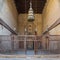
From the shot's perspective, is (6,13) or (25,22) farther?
(25,22)

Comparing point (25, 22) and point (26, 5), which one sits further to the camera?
point (25, 22)

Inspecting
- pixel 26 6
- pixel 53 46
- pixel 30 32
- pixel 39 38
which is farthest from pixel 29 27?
pixel 39 38

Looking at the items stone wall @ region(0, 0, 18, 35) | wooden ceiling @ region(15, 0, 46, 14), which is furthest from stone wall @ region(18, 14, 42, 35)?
stone wall @ region(0, 0, 18, 35)

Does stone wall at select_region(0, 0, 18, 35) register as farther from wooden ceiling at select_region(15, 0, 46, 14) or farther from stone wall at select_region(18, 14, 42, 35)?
stone wall at select_region(18, 14, 42, 35)

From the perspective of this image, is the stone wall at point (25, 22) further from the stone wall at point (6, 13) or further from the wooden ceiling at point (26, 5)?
the stone wall at point (6, 13)

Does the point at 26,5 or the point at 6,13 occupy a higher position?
the point at 26,5

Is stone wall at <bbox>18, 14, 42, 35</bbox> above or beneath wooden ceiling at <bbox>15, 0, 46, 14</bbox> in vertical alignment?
beneath

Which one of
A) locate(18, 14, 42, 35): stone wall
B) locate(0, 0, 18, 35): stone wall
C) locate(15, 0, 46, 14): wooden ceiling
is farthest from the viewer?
locate(18, 14, 42, 35): stone wall

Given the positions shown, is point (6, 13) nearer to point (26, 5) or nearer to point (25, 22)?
point (26, 5)

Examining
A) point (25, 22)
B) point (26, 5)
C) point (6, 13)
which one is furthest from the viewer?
point (25, 22)

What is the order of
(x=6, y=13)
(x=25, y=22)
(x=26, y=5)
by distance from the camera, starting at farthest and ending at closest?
(x=25, y=22)
(x=26, y=5)
(x=6, y=13)

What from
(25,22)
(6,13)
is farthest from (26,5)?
(6,13)

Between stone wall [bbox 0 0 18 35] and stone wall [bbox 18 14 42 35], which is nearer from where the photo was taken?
stone wall [bbox 0 0 18 35]

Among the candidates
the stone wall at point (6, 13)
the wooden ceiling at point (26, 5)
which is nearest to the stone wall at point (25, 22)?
the wooden ceiling at point (26, 5)
